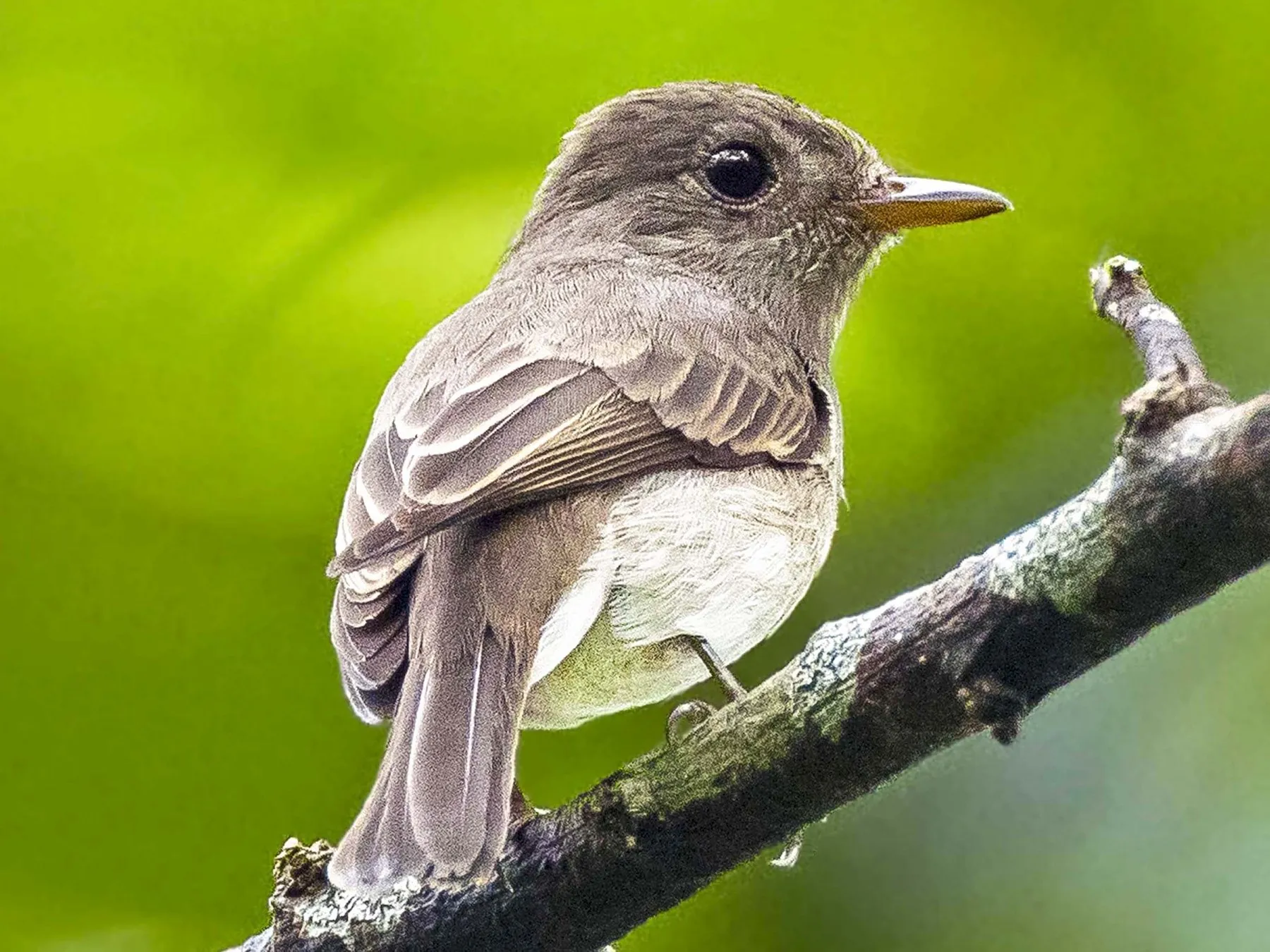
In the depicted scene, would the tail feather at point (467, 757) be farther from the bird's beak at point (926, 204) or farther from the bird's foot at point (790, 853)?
the bird's beak at point (926, 204)

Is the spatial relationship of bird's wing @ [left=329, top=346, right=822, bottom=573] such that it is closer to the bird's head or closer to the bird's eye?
the bird's head

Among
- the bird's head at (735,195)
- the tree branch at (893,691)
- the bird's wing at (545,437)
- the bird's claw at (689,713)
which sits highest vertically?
the bird's head at (735,195)

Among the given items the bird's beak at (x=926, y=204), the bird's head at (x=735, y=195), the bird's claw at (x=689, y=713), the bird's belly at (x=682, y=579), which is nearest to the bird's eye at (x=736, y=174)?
the bird's head at (x=735, y=195)

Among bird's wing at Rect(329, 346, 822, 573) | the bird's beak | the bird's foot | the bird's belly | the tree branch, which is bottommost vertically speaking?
the tree branch

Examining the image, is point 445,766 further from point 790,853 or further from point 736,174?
point 736,174

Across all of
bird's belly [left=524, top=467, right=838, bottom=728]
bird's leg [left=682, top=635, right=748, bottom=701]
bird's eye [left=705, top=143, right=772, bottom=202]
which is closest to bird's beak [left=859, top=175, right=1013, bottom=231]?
bird's eye [left=705, top=143, right=772, bottom=202]

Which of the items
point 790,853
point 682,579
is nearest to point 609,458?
point 682,579

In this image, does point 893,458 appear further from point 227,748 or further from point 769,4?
point 227,748
